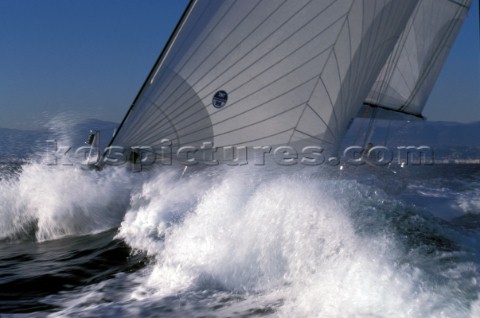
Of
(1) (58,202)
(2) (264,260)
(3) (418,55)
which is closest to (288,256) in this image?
(2) (264,260)

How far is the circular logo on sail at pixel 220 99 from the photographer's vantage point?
484 centimetres

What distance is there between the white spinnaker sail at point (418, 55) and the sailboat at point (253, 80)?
313 cm

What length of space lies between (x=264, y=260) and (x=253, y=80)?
6.40 feet

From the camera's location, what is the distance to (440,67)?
10.7 metres

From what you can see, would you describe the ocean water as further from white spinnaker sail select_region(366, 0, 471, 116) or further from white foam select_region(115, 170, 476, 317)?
white spinnaker sail select_region(366, 0, 471, 116)

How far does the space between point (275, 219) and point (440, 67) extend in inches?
333

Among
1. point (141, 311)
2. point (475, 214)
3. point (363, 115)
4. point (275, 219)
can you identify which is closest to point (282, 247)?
point (275, 219)

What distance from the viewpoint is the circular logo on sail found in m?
4.84

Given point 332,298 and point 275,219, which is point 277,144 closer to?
point 275,219

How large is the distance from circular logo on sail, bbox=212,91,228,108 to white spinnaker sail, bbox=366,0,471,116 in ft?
13.9

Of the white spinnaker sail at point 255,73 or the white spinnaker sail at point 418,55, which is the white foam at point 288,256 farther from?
the white spinnaker sail at point 418,55

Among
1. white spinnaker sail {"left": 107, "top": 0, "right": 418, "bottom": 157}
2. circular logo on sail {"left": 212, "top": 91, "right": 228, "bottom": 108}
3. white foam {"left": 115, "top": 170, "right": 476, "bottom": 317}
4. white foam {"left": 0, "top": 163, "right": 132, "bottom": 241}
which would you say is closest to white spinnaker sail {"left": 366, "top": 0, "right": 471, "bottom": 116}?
white spinnaker sail {"left": 107, "top": 0, "right": 418, "bottom": 157}

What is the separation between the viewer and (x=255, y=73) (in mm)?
4766

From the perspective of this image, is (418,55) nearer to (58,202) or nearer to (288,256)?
(288,256)
